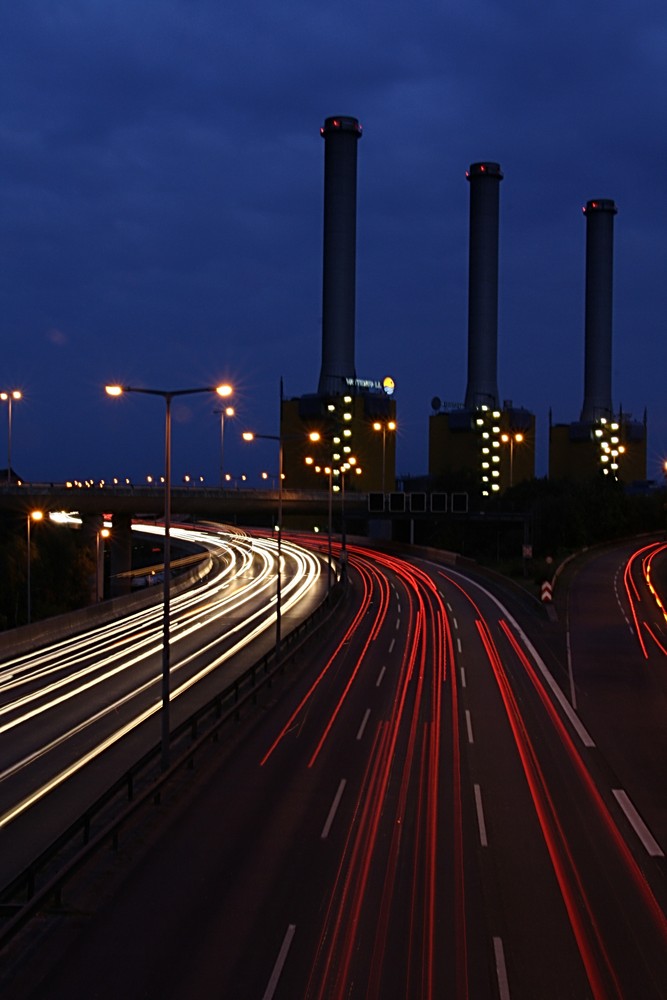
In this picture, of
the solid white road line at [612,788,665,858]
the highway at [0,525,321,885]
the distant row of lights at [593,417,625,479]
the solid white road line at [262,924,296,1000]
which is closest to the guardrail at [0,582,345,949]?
the highway at [0,525,321,885]

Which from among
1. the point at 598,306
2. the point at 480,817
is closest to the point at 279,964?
the point at 480,817

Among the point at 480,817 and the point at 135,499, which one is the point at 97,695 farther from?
the point at 135,499

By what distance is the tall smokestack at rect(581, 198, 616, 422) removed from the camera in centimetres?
14750

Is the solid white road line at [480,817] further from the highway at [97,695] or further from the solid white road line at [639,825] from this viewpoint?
the highway at [97,695]

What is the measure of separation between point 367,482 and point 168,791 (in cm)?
12552

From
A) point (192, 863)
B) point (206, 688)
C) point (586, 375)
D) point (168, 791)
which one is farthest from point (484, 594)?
point (586, 375)

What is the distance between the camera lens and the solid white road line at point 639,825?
16875 millimetres

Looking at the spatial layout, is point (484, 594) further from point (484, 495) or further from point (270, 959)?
point (484, 495)

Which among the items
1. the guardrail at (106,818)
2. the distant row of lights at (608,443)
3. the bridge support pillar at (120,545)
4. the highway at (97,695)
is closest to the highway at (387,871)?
the guardrail at (106,818)

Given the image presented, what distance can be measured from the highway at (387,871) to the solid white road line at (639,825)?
0.16 ft

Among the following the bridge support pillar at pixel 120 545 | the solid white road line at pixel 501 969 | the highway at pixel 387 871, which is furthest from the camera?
the bridge support pillar at pixel 120 545

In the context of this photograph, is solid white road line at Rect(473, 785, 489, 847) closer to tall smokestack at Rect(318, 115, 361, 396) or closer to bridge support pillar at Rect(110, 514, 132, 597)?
bridge support pillar at Rect(110, 514, 132, 597)

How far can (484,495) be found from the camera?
141375mm

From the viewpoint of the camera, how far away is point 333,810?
18.9m
